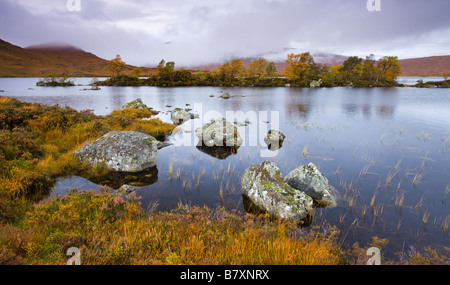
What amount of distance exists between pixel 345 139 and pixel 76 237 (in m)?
18.6

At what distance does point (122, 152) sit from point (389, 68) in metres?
125

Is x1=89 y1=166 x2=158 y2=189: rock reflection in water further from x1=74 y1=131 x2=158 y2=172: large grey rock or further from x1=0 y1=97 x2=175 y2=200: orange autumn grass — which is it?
x1=0 y1=97 x2=175 y2=200: orange autumn grass

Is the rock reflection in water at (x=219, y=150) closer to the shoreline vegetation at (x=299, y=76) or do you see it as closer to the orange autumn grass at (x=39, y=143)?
the orange autumn grass at (x=39, y=143)

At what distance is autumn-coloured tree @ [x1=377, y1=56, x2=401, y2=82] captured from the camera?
93787mm

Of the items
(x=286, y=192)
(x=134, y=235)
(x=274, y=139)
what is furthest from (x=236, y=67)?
(x=134, y=235)

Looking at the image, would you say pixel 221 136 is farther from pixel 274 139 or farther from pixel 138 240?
pixel 138 240

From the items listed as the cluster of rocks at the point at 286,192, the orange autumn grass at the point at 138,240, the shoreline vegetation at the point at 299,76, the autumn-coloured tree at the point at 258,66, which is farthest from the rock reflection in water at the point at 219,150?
the autumn-coloured tree at the point at 258,66

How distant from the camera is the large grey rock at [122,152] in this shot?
10.6 metres

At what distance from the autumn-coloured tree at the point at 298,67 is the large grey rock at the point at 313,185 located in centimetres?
10553

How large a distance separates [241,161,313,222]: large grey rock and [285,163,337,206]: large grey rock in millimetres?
925

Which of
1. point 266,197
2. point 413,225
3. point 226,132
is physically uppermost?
point 226,132

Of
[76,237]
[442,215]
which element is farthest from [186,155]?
[442,215]
